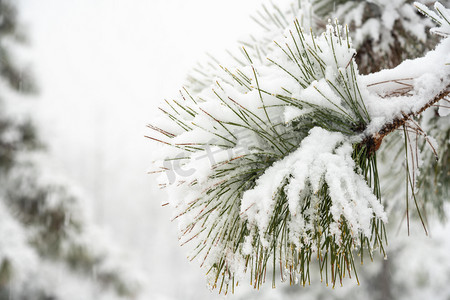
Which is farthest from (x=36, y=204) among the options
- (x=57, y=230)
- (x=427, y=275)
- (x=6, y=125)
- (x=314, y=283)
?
(x=427, y=275)

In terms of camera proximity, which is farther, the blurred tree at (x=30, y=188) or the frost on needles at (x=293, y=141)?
the blurred tree at (x=30, y=188)

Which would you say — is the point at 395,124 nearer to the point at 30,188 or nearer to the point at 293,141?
the point at 293,141

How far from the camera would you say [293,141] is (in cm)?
81

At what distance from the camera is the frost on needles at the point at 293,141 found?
2.31 feet

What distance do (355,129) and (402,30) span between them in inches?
36.0

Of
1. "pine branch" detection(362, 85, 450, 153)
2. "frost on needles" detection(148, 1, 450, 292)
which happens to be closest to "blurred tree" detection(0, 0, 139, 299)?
"frost on needles" detection(148, 1, 450, 292)

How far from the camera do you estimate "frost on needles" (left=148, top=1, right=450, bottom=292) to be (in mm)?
705

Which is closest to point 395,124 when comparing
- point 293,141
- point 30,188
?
point 293,141

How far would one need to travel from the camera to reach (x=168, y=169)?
80cm

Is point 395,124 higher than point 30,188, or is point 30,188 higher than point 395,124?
point 30,188

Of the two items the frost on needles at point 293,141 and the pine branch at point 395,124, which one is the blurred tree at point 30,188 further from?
the pine branch at point 395,124

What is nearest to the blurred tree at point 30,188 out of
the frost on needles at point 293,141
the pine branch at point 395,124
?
the frost on needles at point 293,141

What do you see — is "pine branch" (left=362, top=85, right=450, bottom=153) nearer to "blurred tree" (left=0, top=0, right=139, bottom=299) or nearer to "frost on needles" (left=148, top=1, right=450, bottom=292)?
"frost on needles" (left=148, top=1, right=450, bottom=292)

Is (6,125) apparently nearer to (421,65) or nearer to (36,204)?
(36,204)
